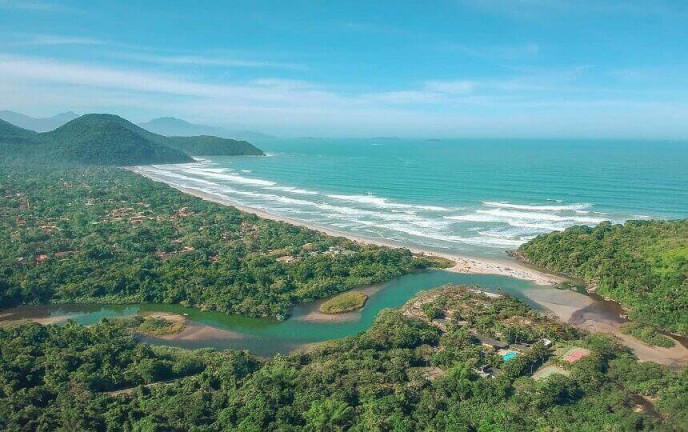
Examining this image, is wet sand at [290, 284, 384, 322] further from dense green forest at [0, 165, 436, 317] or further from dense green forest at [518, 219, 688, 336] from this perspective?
dense green forest at [518, 219, 688, 336]

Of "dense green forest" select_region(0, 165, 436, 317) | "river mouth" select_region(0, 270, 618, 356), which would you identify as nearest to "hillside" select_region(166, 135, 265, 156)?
"dense green forest" select_region(0, 165, 436, 317)

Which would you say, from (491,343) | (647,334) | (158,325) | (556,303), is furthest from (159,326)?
(647,334)

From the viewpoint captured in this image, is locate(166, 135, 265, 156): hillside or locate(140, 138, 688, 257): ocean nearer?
locate(140, 138, 688, 257): ocean

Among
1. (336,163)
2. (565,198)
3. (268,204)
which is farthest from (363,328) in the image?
(336,163)

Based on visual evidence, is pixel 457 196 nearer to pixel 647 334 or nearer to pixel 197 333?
pixel 647 334

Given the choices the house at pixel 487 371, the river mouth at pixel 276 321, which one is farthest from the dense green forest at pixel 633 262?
the house at pixel 487 371

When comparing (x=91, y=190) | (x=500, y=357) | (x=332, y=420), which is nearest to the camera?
(x=332, y=420)

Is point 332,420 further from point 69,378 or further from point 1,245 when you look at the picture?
point 1,245
